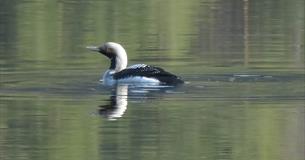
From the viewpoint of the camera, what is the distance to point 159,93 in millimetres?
18375

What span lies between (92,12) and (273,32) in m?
7.89

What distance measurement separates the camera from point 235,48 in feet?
80.5

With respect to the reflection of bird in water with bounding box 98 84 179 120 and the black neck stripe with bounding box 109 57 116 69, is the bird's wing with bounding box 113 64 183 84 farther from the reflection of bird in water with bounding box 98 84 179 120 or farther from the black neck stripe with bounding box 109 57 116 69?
the black neck stripe with bounding box 109 57 116 69

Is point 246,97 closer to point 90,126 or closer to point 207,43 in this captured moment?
point 90,126

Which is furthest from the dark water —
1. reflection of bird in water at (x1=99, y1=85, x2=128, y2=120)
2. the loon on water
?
the loon on water

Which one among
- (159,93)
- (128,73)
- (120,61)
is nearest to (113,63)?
(120,61)

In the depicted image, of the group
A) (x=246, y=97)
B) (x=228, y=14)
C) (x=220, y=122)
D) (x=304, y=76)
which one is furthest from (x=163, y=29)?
(x=220, y=122)

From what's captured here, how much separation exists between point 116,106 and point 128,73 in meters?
2.66

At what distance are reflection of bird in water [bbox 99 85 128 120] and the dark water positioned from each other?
0.01 m

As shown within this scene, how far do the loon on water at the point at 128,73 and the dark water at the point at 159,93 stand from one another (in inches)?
8.5

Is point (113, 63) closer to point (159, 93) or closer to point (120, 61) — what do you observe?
point (120, 61)

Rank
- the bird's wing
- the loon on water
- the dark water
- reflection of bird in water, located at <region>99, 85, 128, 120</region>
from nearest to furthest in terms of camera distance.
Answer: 1. the dark water
2. reflection of bird in water, located at <region>99, 85, 128, 120</region>
3. the bird's wing
4. the loon on water

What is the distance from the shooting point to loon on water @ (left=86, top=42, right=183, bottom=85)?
746 inches

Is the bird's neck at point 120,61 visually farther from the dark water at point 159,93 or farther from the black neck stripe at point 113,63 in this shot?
the dark water at point 159,93
